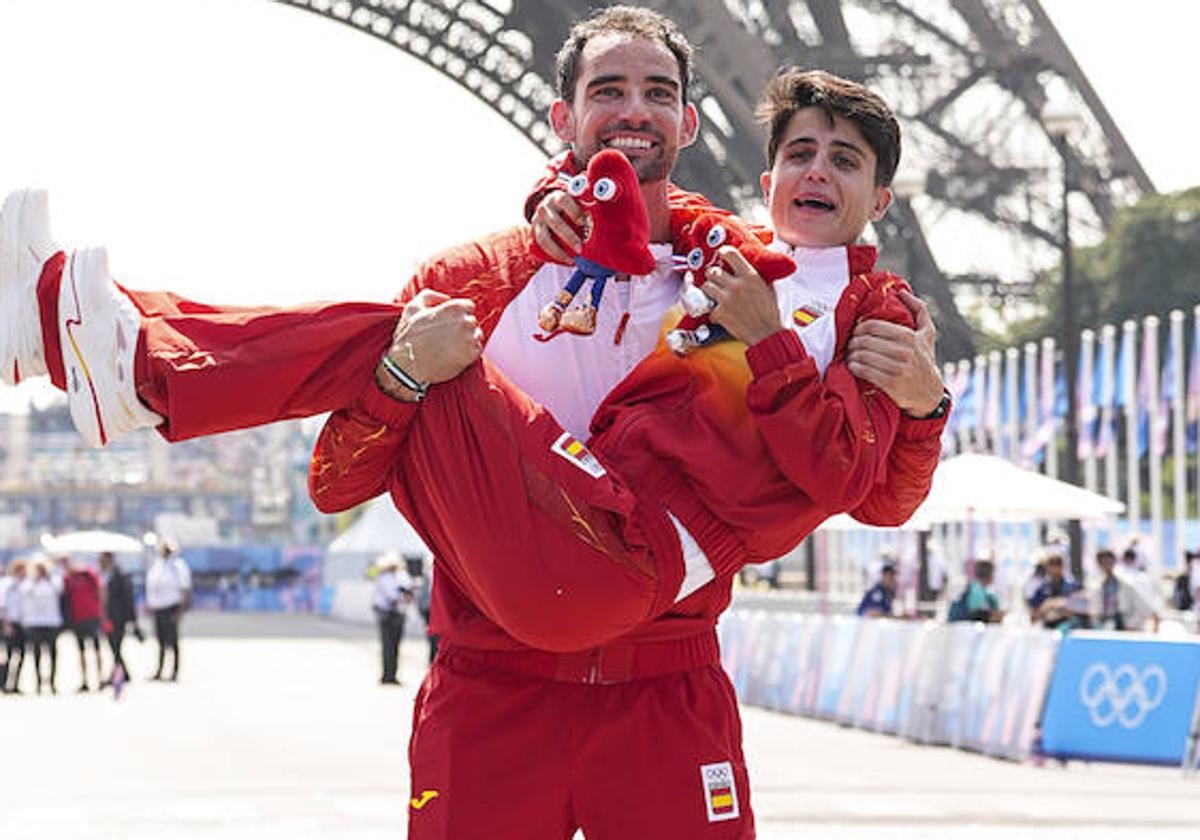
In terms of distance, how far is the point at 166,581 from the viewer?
27797mm

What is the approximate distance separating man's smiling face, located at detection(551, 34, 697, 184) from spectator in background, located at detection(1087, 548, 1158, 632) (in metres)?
15.4

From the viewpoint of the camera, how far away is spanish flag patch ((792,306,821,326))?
4.80 m

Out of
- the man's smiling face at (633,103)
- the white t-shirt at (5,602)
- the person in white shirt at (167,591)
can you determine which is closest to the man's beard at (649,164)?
the man's smiling face at (633,103)

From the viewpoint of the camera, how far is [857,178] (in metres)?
4.90

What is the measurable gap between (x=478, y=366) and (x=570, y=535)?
1.13 feet

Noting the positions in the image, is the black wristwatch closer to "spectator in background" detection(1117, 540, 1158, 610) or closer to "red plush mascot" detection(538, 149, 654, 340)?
"red plush mascot" detection(538, 149, 654, 340)

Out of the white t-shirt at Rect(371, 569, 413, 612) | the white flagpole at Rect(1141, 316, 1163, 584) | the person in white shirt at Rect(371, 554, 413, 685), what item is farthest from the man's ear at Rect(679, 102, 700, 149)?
the white flagpole at Rect(1141, 316, 1163, 584)

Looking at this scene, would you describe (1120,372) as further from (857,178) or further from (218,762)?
(857,178)

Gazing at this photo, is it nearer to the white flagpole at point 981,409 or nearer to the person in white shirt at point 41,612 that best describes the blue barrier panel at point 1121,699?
the person in white shirt at point 41,612

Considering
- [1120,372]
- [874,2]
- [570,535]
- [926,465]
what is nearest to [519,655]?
[570,535]

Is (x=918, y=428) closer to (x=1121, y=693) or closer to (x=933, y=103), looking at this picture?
(x=1121, y=693)

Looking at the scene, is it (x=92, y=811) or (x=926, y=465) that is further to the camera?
(x=92, y=811)

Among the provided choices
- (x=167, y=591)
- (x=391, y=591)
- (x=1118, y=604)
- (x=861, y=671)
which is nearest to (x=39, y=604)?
(x=167, y=591)

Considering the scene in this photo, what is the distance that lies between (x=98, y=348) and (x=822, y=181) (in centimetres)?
135
